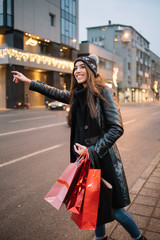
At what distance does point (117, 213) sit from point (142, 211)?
113 centimetres

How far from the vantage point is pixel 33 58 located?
3053 cm

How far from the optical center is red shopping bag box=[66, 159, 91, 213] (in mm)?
1871

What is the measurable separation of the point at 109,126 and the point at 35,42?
32.9 metres

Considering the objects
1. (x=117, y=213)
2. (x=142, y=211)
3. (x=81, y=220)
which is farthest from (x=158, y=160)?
(x=81, y=220)

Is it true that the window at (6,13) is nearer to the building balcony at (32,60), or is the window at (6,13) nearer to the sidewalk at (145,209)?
the building balcony at (32,60)

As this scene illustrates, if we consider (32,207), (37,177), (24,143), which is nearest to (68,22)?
(24,143)

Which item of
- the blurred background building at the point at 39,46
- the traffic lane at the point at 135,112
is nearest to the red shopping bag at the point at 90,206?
the traffic lane at the point at 135,112

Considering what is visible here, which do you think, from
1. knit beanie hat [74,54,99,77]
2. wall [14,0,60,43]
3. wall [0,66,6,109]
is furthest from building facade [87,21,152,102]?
knit beanie hat [74,54,99,77]

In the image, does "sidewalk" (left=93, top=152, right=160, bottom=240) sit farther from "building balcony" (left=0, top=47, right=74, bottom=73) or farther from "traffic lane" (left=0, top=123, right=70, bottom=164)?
"building balcony" (left=0, top=47, right=74, bottom=73)

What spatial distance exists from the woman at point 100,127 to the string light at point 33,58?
87.9 feet

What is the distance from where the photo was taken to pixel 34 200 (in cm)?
372

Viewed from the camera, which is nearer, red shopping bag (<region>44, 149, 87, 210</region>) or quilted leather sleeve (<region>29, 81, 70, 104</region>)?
red shopping bag (<region>44, 149, 87, 210</region>)

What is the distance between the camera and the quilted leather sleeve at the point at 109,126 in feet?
Answer: 6.59

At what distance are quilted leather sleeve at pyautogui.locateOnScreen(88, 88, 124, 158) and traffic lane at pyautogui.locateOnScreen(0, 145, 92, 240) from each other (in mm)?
1385
